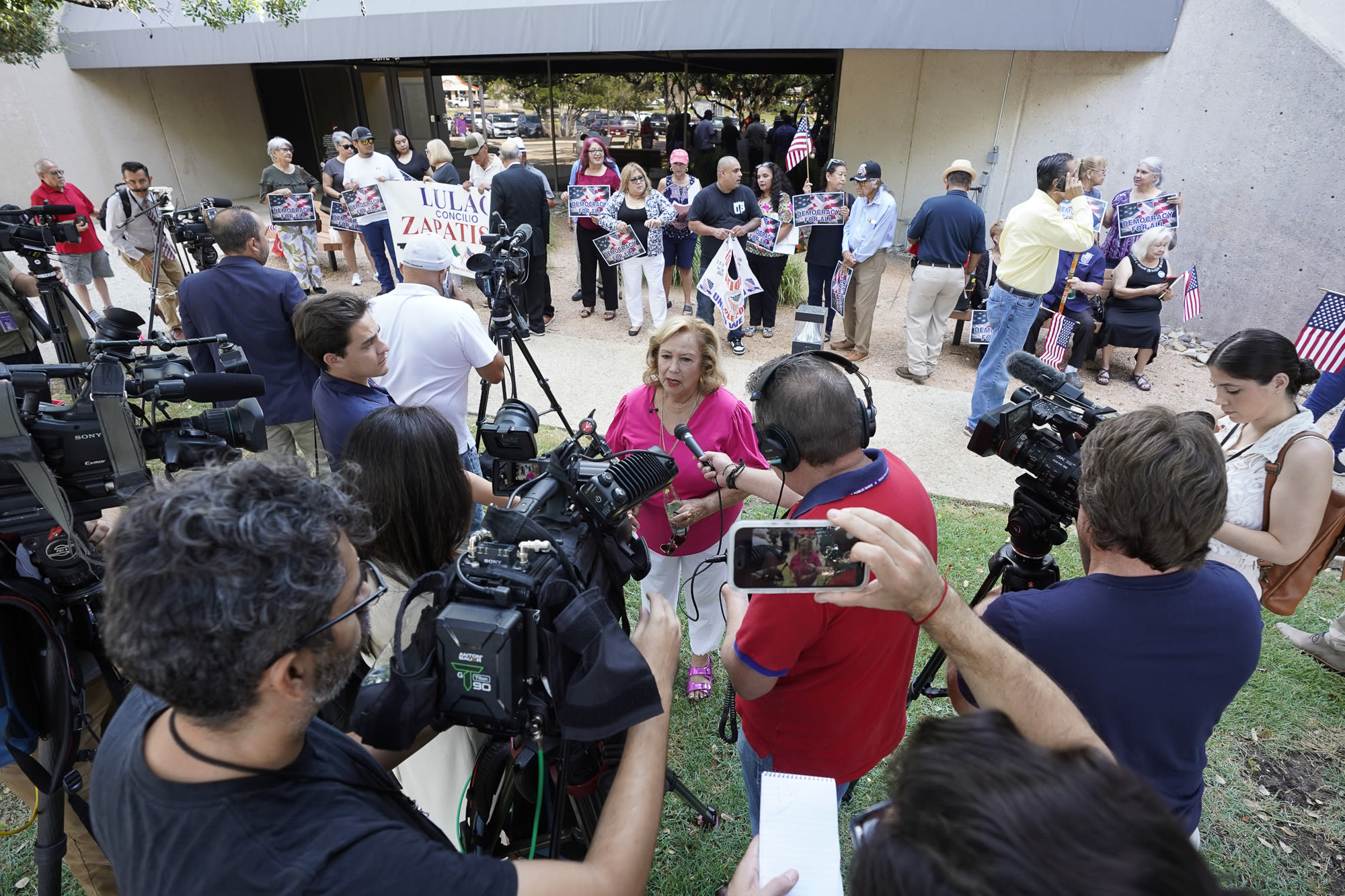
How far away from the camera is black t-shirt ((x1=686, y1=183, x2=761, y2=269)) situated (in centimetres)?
731

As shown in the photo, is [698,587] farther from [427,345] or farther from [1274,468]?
[1274,468]

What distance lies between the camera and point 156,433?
2.22 metres

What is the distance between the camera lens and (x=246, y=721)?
3.35 feet

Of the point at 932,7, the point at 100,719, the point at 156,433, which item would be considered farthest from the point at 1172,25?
the point at 100,719

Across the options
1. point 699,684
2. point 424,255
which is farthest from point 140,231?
point 699,684

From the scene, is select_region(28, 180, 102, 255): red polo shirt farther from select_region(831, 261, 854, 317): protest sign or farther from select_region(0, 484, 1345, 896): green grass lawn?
select_region(831, 261, 854, 317): protest sign

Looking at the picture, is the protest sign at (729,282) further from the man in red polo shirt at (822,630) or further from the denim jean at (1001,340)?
the man in red polo shirt at (822,630)

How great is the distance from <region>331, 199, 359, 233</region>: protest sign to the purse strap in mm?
9148

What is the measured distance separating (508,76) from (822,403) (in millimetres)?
16449

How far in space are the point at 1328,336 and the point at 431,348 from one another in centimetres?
600

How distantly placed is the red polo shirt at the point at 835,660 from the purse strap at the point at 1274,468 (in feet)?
5.41

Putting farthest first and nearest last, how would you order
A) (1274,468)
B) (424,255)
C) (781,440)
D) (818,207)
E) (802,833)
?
(818,207) < (424,255) < (1274,468) < (781,440) < (802,833)

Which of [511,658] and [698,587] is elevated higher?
[511,658]

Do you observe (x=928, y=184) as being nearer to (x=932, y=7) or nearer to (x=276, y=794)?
(x=932, y=7)
